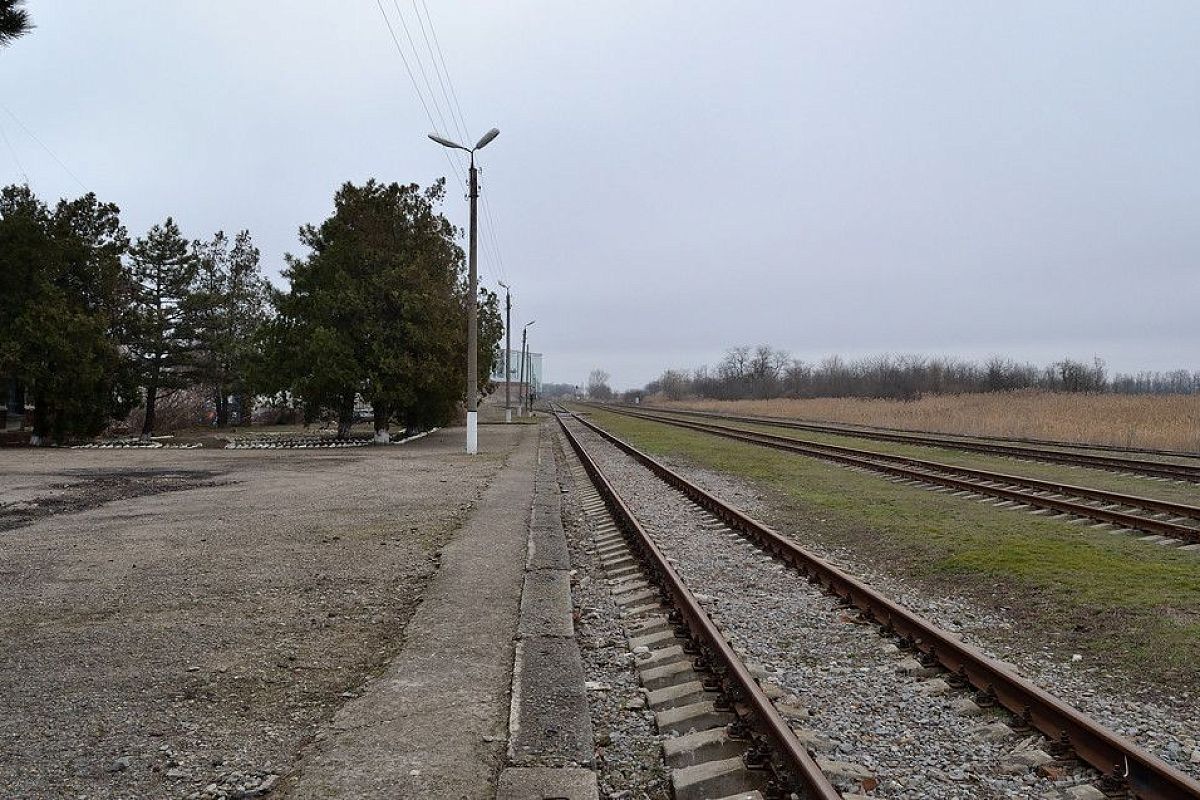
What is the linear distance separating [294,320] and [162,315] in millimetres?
10278

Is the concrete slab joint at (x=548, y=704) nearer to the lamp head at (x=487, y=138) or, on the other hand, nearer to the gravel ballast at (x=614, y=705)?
the gravel ballast at (x=614, y=705)

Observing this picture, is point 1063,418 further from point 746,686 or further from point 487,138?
point 746,686

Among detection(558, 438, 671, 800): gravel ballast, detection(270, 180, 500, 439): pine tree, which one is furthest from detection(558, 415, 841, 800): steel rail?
detection(270, 180, 500, 439): pine tree

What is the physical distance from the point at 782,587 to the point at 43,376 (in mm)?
30352

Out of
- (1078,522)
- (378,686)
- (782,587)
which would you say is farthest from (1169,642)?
(1078,522)

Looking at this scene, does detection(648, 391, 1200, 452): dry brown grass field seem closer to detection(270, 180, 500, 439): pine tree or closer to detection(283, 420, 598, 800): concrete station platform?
detection(270, 180, 500, 439): pine tree

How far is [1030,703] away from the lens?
14.2 ft

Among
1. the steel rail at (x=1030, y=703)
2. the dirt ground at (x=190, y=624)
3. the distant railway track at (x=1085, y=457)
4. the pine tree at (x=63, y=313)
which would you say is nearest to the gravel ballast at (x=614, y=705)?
the dirt ground at (x=190, y=624)

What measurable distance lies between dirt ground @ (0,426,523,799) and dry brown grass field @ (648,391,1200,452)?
2300 centimetres

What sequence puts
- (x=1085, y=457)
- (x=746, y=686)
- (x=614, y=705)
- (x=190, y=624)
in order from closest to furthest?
(x=746, y=686) → (x=614, y=705) → (x=190, y=624) → (x=1085, y=457)

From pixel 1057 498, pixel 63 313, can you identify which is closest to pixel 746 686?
pixel 1057 498

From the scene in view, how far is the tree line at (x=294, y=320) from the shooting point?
28.0 meters

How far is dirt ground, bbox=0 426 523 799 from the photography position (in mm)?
3920

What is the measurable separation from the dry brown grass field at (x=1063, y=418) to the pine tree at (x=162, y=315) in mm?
33190
